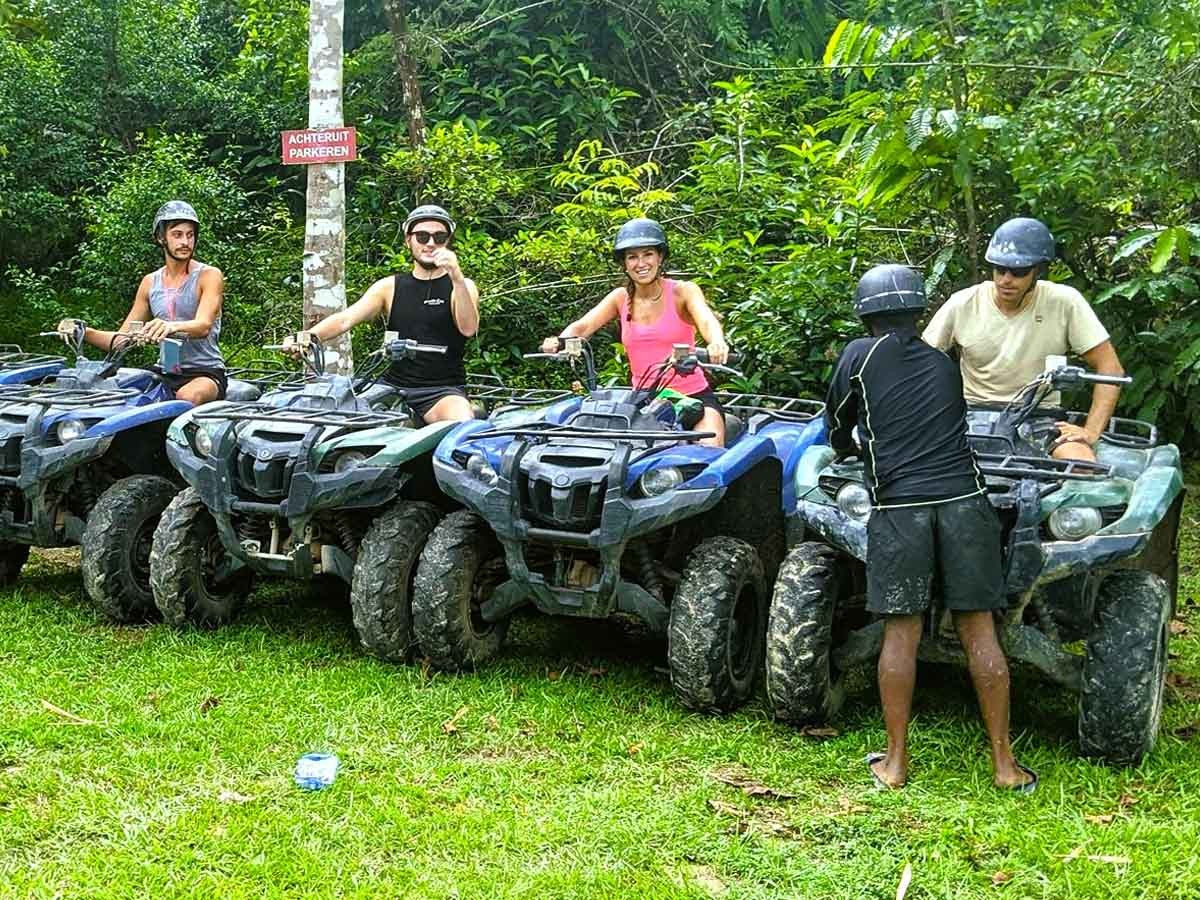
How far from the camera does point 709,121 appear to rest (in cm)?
1273

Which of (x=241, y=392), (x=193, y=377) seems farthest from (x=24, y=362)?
(x=241, y=392)

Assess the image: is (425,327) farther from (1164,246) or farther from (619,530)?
(1164,246)

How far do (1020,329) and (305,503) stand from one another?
10.2ft

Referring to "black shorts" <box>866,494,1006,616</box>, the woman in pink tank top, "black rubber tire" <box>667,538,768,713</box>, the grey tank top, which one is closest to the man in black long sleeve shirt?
"black shorts" <box>866,494,1006,616</box>

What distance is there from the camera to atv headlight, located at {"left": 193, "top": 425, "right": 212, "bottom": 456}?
6062mm

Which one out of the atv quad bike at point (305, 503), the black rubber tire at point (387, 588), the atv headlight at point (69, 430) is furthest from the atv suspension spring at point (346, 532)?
the atv headlight at point (69, 430)

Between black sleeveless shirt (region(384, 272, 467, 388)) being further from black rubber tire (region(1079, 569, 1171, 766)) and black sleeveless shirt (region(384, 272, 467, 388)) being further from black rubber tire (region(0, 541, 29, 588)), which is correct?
black rubber tire (region(1079, 569, 1171, 766))

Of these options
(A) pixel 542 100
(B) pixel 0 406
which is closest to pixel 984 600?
(B) pixel 0 406

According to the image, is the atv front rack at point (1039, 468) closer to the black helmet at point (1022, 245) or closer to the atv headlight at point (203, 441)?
the black helmet at point (1022, 245)

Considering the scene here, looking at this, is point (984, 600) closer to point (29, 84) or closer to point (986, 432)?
point (986, 432)

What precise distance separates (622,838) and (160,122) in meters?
10.9

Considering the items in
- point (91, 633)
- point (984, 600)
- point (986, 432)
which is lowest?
point (91, 633)

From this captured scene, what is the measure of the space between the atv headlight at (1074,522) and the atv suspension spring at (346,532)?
3.10 meters

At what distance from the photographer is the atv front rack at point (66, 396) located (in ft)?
22.0
